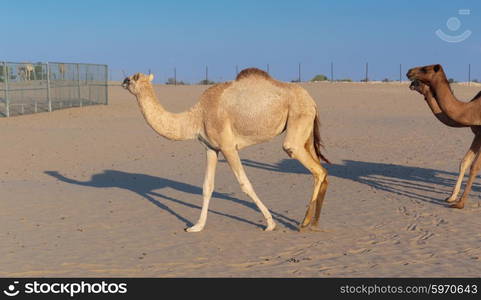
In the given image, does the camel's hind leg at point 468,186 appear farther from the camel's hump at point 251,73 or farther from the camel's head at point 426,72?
the camel's hump at point 251,73

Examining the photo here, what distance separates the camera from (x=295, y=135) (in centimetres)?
858

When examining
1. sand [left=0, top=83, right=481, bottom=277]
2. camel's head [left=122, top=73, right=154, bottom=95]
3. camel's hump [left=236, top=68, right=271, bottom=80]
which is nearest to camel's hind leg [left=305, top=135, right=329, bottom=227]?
sand [left=0, top=83, right=481, bottom=277]

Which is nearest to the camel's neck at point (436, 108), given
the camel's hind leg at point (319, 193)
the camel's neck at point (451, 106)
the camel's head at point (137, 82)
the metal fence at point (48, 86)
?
the camel's neck at point (451, 106)

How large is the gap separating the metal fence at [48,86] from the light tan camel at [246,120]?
19.6m

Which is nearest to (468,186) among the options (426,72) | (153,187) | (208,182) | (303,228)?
(426,72)

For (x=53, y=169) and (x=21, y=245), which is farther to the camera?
(x=53, y=169)

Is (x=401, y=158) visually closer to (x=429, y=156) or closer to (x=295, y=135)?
(x=429, y=156)

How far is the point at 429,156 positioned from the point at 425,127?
7.58 m

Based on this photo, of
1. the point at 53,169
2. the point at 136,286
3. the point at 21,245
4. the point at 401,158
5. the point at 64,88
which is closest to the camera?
the point at 136,286

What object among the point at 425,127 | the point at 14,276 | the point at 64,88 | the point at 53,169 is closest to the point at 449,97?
the point at 14,276

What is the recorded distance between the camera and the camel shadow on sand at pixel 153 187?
1008 cm

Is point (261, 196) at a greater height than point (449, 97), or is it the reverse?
point (449, 97)

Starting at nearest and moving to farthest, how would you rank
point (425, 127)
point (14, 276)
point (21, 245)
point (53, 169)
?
point (14, 276) < point (21, 245) < point (53, 169) < point (425, 127)

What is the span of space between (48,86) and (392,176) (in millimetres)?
20623
